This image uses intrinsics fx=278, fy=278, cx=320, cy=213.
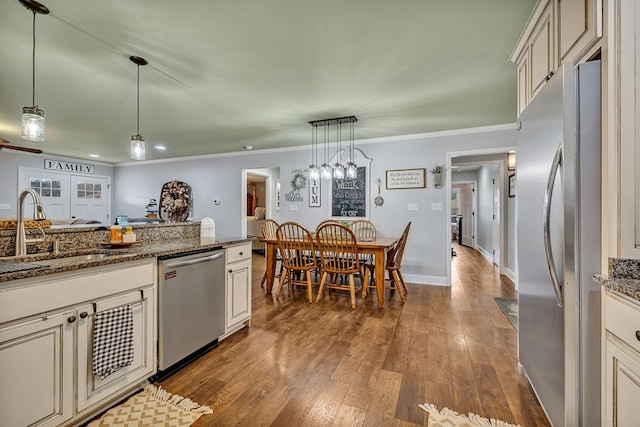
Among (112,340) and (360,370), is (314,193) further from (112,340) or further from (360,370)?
(112,340)

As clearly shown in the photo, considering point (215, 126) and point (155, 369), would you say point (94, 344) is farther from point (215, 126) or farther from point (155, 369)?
point (215, 126)

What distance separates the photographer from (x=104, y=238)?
2.00 meters

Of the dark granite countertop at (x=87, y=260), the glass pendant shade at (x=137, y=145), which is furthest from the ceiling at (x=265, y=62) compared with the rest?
the dark granite countertop at (x=87, y=260)

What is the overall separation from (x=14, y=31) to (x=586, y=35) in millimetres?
3235

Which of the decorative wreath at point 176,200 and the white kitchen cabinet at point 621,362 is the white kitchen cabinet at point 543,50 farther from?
the decorative wreath at point 176,200

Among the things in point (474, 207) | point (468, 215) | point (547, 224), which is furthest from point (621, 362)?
point (468, 215)

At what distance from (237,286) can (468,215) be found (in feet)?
28.3

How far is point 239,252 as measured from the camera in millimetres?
2482

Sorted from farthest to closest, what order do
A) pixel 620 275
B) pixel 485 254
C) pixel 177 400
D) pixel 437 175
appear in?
pixel 485 254 < pixel 437 175 < pixel 177 400 < pixel 620 275

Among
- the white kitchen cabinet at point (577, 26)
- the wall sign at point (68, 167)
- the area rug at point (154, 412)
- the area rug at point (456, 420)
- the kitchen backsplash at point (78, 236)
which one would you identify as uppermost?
the wall sign at point (68, 167)

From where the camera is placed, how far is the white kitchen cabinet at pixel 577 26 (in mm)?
1116

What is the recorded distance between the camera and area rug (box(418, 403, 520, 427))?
1.40m

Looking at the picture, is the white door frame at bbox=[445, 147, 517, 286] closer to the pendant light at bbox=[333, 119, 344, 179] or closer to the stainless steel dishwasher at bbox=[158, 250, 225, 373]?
the pendant light at bbox=[333, 119, 344, 179]

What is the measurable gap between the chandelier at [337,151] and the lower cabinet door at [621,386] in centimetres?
297
